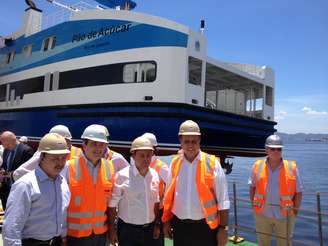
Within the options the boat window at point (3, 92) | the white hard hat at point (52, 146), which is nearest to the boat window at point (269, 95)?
the boat window at point (3, 92)

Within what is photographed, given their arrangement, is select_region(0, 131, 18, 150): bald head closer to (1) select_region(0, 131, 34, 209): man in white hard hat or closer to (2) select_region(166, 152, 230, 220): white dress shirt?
(1) select_region(0, 131, 34, 209): man in white hard hat

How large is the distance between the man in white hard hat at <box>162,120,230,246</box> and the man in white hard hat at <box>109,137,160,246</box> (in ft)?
0.52

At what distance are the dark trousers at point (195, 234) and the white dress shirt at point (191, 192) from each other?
1.9 inches

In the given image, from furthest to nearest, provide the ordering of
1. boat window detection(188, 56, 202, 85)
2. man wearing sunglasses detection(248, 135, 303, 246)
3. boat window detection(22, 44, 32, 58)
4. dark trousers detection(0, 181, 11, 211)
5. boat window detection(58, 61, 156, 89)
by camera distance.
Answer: boat window detection(22, 44, 32, 58) → boat window detection(188, 56, 202, 85) → boat window detection(58, 61, 156, 89) → dark trousers detection(0, 181, 11, 211) → man wearing sunglasses detection(248, 135, 303, 246)

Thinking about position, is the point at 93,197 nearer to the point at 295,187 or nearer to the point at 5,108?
the point at 295,187

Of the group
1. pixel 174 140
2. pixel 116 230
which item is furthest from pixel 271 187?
pixel 174 140

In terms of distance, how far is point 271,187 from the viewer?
12.0 ft

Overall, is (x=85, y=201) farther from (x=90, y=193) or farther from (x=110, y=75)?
(x=110, y=75)

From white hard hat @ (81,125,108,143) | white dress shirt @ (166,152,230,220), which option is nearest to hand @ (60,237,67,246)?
white hard hat @ (81,125,108,143)

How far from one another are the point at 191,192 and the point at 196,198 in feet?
0.19

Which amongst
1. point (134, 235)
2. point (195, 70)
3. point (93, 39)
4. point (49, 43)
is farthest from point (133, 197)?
point (49, 43)

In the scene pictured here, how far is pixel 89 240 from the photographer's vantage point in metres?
2.60

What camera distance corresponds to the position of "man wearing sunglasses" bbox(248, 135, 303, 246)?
3576 millimetres

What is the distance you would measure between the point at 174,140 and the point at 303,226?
11.6 ft
